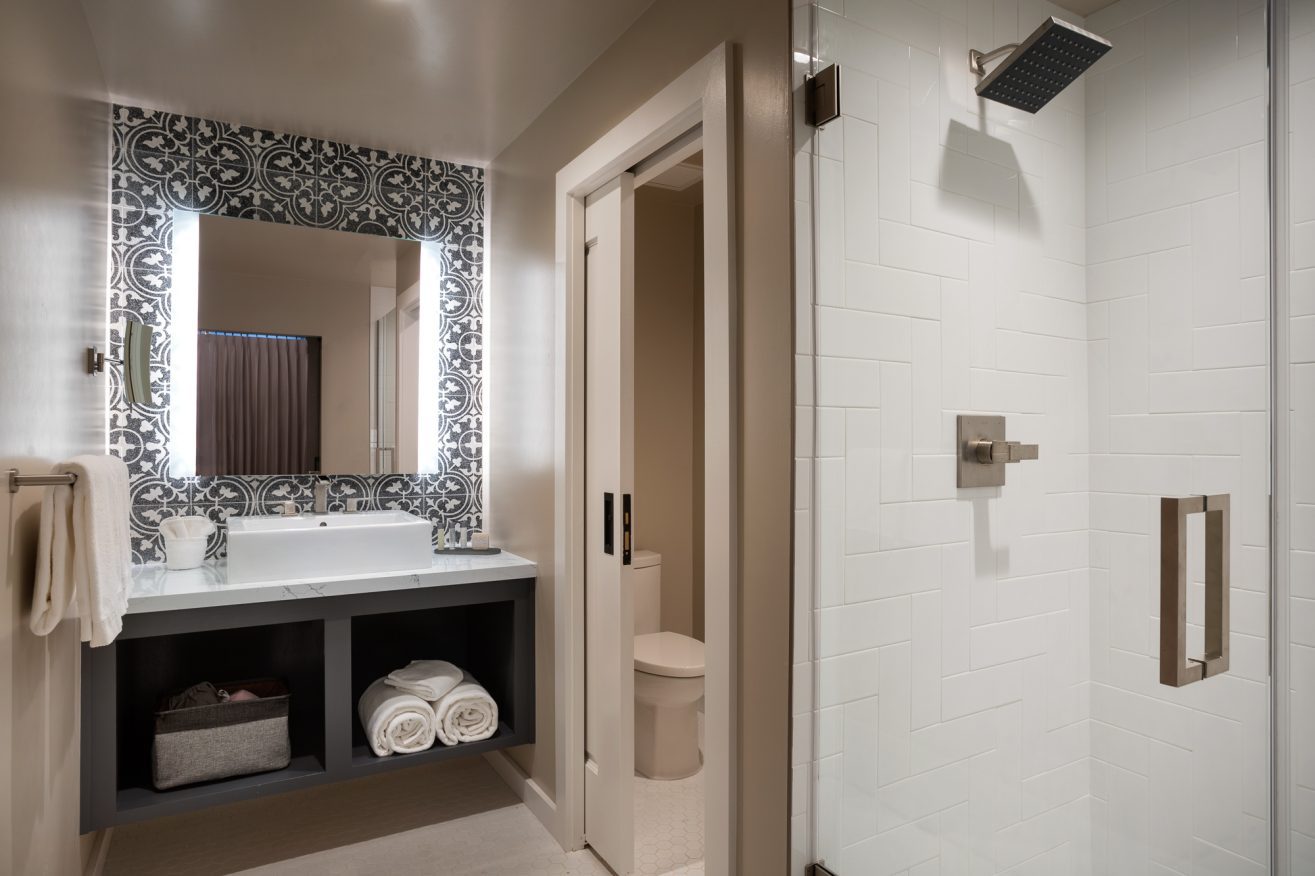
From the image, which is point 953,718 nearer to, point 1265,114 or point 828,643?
point 828,643

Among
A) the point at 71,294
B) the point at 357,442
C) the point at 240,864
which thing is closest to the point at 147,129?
the point at 71,294

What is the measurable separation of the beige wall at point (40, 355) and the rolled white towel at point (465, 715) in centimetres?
97

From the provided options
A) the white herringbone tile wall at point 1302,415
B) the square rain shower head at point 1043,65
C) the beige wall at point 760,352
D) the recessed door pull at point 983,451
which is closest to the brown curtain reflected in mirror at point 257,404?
the beige wall at point 760,352

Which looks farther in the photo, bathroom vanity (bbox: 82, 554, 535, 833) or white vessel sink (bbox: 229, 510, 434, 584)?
white vessel sink (bbox: 229, 510, 434, 584)

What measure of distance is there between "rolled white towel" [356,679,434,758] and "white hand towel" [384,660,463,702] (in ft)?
0.09

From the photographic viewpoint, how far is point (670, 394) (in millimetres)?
3750

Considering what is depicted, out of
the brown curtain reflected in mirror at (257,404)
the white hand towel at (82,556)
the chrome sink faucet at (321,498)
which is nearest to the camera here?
the white hand towel at (82,556)

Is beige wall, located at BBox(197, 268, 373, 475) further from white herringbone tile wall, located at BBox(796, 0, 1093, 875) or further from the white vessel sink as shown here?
white herringbone tile wall, located at BBox(796, 0, 1093, 875)

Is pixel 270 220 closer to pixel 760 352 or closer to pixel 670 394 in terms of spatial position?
pixel 670 394

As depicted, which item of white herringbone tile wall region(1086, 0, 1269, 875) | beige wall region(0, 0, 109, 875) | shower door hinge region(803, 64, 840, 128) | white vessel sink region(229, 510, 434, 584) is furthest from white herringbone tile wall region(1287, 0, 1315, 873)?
white vessel sink region(229, 510, 434, 584)

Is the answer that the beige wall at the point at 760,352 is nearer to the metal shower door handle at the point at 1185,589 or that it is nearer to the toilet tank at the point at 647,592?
the metal shower door handle at the point at 1185,589

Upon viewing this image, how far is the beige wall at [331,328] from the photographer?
2.70 m

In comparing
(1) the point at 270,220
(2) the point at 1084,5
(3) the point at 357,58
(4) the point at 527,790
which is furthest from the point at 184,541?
(2) the point at 1084,5

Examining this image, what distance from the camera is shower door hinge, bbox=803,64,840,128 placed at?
1425 mm
